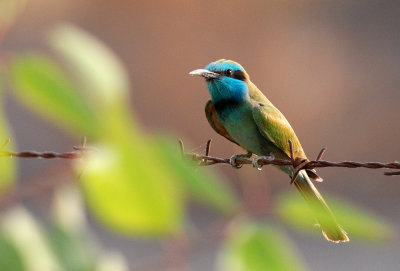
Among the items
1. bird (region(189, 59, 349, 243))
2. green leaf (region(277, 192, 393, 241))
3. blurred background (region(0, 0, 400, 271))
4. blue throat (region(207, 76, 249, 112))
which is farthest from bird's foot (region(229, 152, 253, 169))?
blurred background (region(0, 0, 400, 271))

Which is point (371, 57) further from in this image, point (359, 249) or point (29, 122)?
point (29, 122)

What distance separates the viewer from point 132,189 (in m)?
0.39

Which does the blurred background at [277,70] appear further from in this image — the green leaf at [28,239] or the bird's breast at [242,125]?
the green leaf at [28,239]

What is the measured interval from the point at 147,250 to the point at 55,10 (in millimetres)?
2172

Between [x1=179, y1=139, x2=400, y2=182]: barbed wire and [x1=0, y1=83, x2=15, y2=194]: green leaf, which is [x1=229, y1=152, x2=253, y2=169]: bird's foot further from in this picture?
[x1=0, y1=83, x2=15, y2=194]: green leaf

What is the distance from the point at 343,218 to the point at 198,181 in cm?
10

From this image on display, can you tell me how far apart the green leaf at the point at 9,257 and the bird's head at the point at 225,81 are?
182 centimetres

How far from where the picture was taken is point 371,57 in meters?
7.88

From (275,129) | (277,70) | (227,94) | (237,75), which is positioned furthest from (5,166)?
(277,70)

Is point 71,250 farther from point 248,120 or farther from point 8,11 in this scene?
point 248,120

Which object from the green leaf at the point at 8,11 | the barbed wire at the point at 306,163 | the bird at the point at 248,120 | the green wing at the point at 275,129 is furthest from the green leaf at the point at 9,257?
the green wing at the point at 275,129

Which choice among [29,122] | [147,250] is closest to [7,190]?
[147,250]

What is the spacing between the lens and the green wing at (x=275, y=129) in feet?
6.93

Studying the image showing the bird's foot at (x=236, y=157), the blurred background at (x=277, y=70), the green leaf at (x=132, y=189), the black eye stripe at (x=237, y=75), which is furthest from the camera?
the blurred background at (x=277, y=70)
